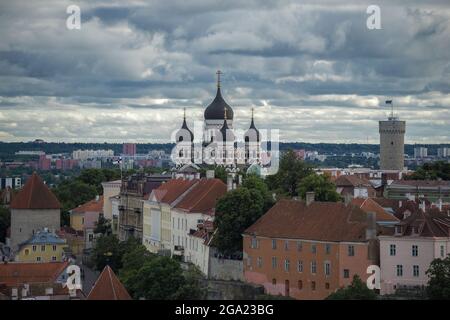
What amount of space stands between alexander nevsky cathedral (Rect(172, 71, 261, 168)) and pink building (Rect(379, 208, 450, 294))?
7547 centimetres

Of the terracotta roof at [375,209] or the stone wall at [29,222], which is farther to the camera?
the stone wall at [29,222]

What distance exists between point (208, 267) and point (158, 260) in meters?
4.95

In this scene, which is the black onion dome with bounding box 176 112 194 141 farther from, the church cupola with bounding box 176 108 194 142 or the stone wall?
the stone wall

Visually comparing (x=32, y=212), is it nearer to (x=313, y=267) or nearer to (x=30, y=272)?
(x=30, y=272)

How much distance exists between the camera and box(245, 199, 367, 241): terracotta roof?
160 ft

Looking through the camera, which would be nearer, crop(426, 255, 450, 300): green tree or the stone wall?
crop(426, 255, 450, 300): green tree

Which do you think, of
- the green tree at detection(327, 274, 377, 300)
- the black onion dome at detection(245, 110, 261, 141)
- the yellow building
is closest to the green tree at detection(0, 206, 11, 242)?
the yellow building

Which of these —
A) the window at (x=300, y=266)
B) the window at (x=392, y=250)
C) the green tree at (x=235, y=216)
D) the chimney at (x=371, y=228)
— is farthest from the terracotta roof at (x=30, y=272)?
the window at (x=392, y=250)

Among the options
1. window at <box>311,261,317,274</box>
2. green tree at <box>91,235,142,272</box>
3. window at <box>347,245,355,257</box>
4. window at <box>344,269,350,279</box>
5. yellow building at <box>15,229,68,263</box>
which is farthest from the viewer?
yellow building at <box>15,229,68,263</box>

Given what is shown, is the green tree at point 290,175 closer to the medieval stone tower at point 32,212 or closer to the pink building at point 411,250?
the medieval stone tower at point 32,212

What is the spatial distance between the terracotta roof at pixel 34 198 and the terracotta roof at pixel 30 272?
19955 millimetres

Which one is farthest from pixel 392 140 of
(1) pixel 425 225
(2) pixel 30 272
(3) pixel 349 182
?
(1) pixel 425 225

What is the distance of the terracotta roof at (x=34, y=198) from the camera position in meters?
79.7
